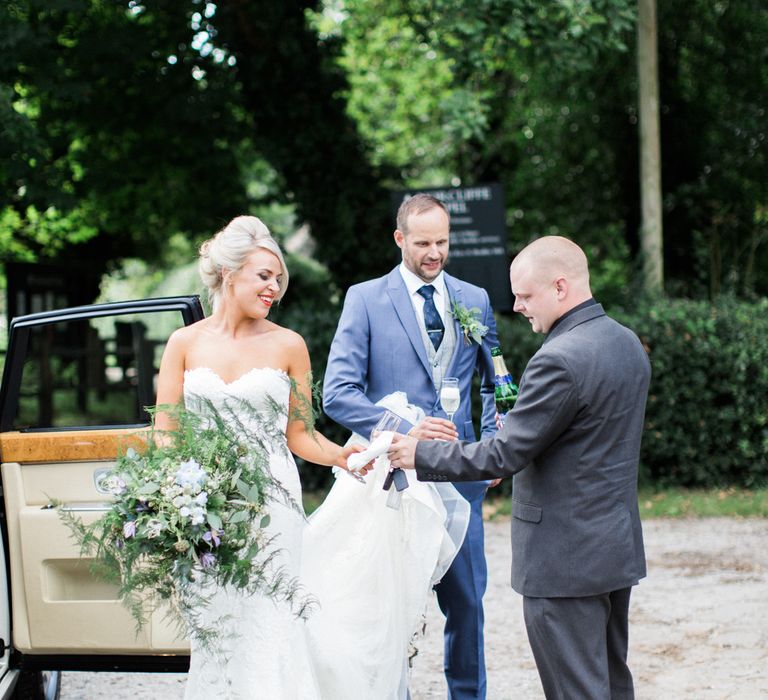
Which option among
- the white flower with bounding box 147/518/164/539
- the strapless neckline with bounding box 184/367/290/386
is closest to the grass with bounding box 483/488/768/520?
the strapless neckline with bounding box 184/367/290/386

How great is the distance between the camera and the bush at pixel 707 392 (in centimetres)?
1095

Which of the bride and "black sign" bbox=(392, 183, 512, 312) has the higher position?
"black sign" bbox=(392, 183, 512, 312)

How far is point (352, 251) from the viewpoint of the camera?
13.7 m

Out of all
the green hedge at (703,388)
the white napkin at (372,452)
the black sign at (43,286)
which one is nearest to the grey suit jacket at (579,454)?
the white napkin at (372,452)

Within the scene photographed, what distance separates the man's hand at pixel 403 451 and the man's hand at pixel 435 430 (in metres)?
0.12

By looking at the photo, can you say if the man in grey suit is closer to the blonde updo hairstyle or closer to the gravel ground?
the blonde updo hairstyle

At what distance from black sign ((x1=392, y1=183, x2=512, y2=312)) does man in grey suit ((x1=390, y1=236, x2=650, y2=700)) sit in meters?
8.08

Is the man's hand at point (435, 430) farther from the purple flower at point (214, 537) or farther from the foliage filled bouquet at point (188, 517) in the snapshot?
the purple flower at point (214, 537)

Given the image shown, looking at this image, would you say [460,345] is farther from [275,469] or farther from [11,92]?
[11,92]

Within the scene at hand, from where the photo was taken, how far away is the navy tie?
4785mm

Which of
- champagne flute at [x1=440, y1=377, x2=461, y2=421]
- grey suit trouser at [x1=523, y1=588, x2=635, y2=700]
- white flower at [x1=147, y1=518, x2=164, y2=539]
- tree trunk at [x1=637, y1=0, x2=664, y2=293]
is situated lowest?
grey suit trouser at [x1=523, y1=588, x2=635, y2=700]

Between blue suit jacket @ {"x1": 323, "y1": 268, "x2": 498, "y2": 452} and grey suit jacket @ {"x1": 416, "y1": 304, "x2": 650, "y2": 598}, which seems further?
blue suit jacket @ {"x1": 323, "y1": 268, "x2": 498, "y2": 452}

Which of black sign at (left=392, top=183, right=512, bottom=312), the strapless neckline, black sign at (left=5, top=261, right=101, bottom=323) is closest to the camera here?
the strapless neckline

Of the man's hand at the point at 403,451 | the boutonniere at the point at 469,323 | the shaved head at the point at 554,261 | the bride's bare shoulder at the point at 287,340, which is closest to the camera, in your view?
the shaved head at the point at 554,261
